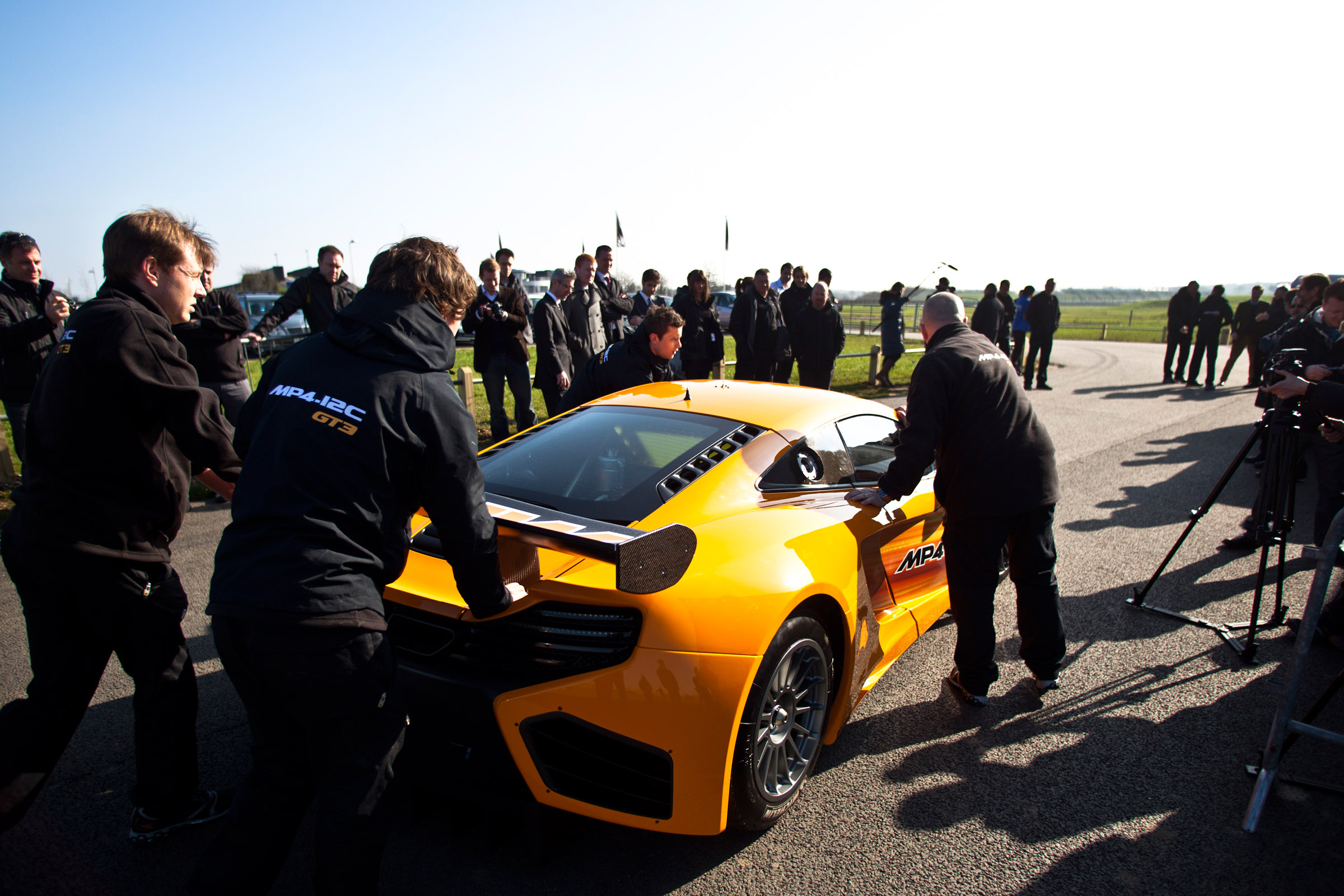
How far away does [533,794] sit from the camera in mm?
2031

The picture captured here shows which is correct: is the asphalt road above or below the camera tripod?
below

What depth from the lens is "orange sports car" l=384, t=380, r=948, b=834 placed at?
198 centimetres

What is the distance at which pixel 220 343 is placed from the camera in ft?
18.3

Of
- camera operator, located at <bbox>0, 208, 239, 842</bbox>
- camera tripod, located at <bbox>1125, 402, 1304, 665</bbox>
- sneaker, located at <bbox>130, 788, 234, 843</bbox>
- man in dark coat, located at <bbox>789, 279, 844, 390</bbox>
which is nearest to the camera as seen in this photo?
camera operator, located at <bbox>0, 208, 239, 842</bbox>

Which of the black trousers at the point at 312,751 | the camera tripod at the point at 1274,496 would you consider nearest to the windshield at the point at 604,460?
the black trousers at the point at 312,751

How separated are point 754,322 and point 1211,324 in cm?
987

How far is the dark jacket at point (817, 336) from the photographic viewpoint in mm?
9875

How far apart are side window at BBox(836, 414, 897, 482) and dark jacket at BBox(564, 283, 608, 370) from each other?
483 centimetres

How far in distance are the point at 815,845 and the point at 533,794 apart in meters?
0.96

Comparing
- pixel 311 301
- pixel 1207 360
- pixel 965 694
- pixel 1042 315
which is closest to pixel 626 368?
pixel 965 694

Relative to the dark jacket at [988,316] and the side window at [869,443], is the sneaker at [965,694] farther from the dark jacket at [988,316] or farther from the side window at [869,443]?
the dark jacket at [988,316]

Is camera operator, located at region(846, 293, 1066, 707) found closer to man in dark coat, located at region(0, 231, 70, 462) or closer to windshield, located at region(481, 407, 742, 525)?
windshield, located at region(481, 407, 742, 525)

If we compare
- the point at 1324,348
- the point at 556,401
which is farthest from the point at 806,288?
the point at 1324,348

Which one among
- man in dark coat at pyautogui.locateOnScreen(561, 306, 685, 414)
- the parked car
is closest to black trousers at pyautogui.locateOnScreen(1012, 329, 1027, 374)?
man in dark coat at pyautogui.locateOnScreen(561, 306, 685, 414)
